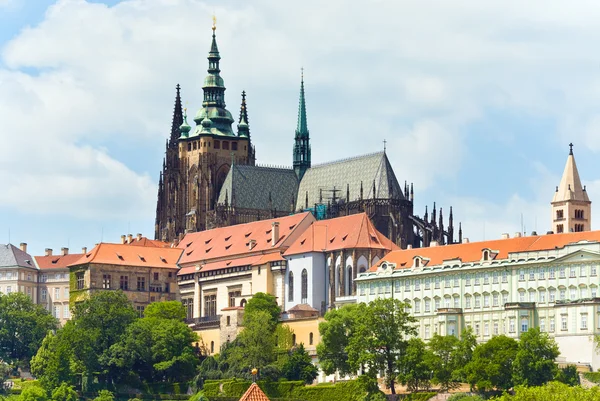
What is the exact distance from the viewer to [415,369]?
→ 416ft

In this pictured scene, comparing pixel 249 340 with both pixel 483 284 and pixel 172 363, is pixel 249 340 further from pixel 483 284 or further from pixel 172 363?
pixel 483 284

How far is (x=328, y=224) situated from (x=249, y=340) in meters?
21.7

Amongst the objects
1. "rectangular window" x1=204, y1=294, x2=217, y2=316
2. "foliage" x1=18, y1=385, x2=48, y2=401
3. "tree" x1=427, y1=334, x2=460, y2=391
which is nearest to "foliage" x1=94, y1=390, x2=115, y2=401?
"foliage" x1=18, y1=385, x2=48, y2=401

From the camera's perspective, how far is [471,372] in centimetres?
12162

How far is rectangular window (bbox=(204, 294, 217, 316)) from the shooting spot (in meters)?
171

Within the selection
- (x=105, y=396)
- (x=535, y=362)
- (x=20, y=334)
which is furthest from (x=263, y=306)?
(x=535, y=362)

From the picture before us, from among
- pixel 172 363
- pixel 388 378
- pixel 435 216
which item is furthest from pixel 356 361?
pixel 435 216

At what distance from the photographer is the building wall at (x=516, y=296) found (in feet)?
413

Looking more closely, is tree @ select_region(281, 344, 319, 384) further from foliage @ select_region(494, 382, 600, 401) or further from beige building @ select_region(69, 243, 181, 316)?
foliage @ select_region(494, 382, 600, 401)

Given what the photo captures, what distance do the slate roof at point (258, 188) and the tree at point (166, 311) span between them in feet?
86.0

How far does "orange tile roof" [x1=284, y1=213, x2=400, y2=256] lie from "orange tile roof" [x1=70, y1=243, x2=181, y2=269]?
20331 mm

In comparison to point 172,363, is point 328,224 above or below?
above

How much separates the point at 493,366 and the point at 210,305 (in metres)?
56.4

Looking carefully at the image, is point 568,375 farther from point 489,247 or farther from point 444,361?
point 489,247
